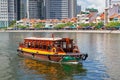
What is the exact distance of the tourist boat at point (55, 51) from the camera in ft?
141

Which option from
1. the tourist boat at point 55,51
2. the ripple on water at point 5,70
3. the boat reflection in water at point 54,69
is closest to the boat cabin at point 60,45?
the tourist boat at point 55,51

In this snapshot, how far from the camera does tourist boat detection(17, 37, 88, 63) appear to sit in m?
42.9

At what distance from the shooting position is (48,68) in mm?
40719

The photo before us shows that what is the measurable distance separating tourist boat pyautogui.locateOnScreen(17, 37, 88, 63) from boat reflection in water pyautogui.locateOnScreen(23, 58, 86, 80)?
846mm

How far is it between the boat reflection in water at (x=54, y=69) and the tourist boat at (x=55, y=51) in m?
0.85

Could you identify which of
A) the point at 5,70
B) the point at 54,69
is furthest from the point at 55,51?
the point at 5,70

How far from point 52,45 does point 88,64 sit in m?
5.48

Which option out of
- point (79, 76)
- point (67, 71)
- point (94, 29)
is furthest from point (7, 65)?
point (94, 29)

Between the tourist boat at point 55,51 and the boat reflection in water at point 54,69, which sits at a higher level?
the tourist boat at point 55,51

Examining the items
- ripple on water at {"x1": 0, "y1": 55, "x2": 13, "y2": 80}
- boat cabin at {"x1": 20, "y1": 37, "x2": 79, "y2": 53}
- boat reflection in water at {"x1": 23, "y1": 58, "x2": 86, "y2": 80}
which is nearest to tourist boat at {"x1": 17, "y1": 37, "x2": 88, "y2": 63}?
boat cabin at {"x1": 20, "y1": 37, "x2": 79, "y2": 53}

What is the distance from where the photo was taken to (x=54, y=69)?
131ft

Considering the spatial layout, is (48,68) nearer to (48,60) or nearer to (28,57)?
(48,60)

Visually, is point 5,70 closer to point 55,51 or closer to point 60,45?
point 55,51

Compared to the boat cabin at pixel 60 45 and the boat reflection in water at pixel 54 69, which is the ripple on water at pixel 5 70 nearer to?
the boat reflection in water at pixel 54 69
